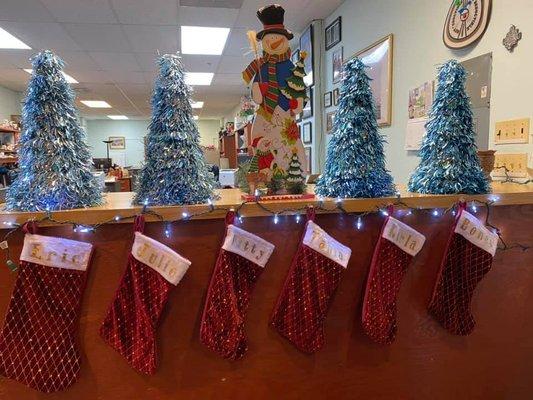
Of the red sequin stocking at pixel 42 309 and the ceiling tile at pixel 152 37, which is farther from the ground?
the ceiling tile at pixel 152 37

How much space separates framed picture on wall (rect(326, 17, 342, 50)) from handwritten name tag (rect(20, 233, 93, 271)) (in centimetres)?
303

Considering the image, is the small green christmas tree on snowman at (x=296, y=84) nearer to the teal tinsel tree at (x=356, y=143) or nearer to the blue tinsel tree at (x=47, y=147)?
the teal tinsel tree at (x=356, y=143)

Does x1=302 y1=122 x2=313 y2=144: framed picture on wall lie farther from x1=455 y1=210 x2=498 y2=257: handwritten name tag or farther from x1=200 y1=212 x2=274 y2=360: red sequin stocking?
x1=200 y1=212 x2=274 y2=360: red sequin stocking

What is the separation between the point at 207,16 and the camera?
11.5 feet

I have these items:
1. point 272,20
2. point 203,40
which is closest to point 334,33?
point 203,40

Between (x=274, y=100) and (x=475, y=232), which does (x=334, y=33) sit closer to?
(x=274, y=100)

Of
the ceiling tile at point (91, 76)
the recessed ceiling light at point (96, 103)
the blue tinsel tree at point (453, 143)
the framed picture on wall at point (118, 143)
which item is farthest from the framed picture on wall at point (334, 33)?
the framed picture on wall at point (118, 143)

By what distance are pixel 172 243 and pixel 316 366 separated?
62 cm

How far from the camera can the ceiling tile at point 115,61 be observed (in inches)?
182

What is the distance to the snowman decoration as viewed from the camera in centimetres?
118

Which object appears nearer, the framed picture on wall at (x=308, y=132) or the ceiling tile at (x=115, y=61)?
the framed picture on wall at (x=308, y=132)

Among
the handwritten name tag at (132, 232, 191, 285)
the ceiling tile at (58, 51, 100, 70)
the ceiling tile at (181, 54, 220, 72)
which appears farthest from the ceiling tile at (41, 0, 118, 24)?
the handwritten name tag at (132, 232, 191, 285)

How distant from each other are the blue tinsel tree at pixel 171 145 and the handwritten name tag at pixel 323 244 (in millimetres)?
332

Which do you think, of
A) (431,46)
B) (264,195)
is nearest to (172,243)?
(264,195)
